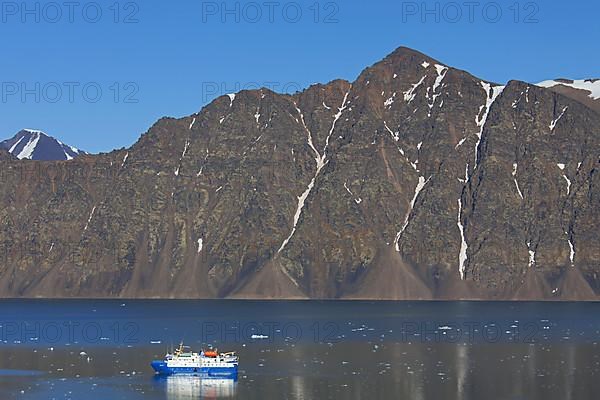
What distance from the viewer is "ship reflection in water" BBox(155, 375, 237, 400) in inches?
4562

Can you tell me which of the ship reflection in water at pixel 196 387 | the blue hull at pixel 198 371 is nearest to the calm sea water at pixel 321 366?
the ship reflection in water at pixel 196 387

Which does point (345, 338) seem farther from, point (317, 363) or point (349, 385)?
point (349, 385)

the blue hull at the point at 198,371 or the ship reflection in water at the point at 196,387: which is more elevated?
the blue hull at the point at 198,371

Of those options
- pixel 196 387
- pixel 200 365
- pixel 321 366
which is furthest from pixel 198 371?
pixel 321 366

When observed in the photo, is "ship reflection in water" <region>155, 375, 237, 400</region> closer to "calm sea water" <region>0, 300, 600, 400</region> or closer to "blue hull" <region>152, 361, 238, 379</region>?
"calm sea water" <region>0, 300, 600, 400</region>

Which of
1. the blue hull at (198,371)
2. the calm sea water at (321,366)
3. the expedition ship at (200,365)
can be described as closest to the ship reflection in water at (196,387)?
the calm sea water at (321,366)

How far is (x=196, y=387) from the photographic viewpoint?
125 metres

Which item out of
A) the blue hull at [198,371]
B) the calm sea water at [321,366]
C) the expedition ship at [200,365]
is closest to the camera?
the calm sea water at [321,366]

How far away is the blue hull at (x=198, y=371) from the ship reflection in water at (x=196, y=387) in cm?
88

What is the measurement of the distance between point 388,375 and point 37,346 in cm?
6554

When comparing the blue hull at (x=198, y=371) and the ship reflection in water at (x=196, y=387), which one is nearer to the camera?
the ship reflection in water at (x=196, y=387)

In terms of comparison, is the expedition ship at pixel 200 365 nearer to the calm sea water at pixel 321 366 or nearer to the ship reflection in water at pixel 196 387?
the ship reflection in water at pixel 196 387

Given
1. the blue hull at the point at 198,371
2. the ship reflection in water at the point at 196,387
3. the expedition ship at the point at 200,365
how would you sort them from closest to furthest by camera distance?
the ship reflection in water at the point at 196,387
the blue hull at the point at 198,371
the expedition ship at the point at 200,365

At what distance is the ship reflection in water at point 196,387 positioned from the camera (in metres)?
116
